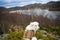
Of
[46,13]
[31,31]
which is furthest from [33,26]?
[46,13]

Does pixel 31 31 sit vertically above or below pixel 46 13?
below

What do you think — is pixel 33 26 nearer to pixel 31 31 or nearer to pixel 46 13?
pixel 31 31

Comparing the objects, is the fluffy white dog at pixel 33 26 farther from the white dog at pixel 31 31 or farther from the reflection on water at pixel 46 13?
the reflection on water at pixel 46 13


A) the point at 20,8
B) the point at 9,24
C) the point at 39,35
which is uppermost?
the point at 20,8

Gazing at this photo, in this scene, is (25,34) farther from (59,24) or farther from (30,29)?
(59,24)

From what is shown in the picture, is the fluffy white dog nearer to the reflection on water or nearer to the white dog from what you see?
the white dog

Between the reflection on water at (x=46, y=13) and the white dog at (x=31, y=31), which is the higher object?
the reflection on water at (x=46, y=13)

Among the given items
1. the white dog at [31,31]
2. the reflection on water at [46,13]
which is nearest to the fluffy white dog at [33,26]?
the white dog at [31,31]

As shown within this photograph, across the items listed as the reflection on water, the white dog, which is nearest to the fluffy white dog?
the white dog

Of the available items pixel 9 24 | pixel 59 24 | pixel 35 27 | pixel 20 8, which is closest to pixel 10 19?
pixel 9 24

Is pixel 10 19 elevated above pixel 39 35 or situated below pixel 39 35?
above

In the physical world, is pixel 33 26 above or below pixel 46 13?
below
